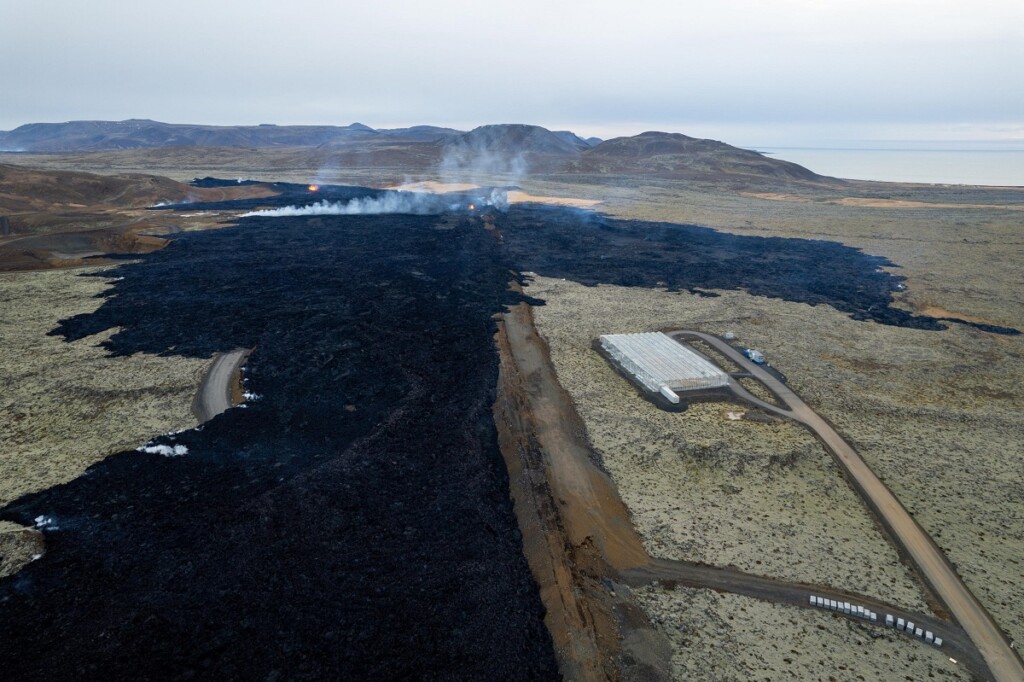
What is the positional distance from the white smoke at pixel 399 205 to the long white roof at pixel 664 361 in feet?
171

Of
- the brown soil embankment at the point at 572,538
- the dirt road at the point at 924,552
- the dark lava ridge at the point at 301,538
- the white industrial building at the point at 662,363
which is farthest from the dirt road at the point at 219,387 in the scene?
the dirt road at the point at 924,552

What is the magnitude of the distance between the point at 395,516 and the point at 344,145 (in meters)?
195

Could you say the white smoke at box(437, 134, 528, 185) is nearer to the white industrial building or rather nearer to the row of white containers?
the white industrial building

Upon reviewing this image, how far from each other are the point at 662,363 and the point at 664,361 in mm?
333

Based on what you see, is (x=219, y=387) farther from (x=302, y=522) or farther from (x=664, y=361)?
(x=664, y=361)

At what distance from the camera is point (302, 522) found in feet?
56.2

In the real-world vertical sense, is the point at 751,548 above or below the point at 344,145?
below

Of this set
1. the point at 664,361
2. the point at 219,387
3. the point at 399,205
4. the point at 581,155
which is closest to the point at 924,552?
the point at 664,361

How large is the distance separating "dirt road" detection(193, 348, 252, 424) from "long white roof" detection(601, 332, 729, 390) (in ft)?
63.4

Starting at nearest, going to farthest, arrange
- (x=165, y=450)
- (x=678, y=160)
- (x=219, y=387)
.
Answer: (x=165, y=450), (x=219, y=387), (x=678, y=160)

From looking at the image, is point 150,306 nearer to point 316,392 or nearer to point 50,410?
point 50,410

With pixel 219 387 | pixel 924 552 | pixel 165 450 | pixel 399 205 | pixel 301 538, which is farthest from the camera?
pixel 399 205

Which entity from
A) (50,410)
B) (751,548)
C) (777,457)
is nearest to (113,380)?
(50,410)

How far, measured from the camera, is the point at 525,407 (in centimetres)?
2522
